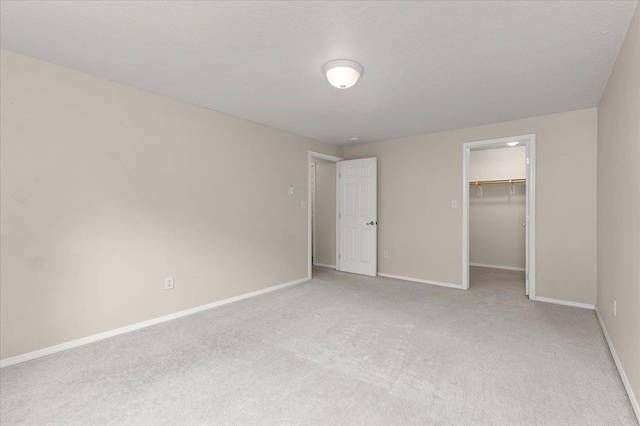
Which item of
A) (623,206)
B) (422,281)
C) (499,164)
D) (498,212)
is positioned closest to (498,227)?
(498,212)

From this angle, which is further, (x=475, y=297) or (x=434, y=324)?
(x=475, y=297)

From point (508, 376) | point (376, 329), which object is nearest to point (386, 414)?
point (508, 376)

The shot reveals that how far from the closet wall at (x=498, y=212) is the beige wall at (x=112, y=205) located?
4.39 meters

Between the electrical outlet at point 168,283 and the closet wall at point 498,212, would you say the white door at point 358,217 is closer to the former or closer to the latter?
the closet wall at point 498,212

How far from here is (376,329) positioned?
2953 mm

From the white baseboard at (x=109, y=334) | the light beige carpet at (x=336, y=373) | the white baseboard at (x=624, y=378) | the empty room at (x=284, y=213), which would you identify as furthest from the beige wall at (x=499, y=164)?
the white baseboard at (x=109, y=334)

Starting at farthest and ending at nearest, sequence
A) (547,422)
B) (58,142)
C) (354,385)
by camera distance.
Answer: (58,142) → (354,385) → (547,422)

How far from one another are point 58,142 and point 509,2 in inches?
132

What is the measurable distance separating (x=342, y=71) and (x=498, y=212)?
16.1ft

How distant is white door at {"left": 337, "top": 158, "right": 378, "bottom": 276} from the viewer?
5.25m

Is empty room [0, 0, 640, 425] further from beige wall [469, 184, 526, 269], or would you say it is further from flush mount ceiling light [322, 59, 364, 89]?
beige wall [469, 184, 526, 269]

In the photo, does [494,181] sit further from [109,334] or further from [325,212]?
[109,334]

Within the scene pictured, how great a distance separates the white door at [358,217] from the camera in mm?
5246

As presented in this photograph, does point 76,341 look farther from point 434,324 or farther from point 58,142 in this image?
point 434,324
